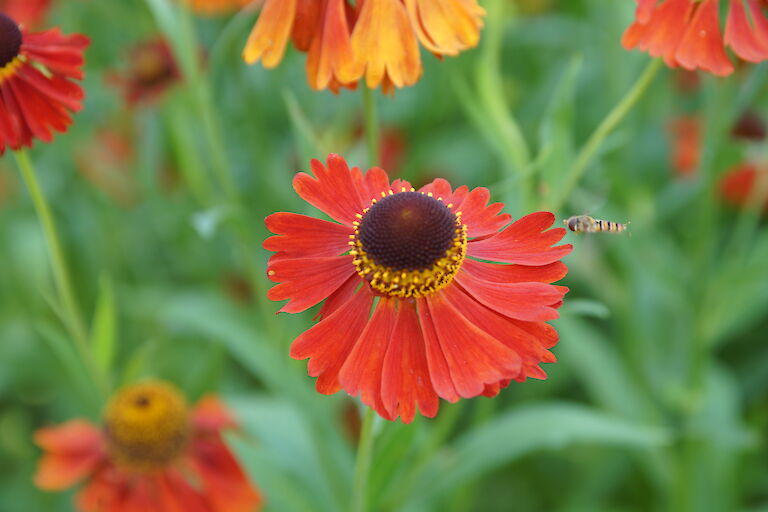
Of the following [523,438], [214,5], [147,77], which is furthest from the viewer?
[214,5]

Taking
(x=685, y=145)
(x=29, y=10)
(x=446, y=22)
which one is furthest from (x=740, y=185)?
(x=29, y=10)

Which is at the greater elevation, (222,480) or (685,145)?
(685,145)

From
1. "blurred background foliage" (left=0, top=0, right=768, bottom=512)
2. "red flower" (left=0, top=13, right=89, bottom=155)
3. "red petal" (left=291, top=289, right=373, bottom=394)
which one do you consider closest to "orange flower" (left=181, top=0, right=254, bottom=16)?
"blurred background foliage" (left=0, top=0, right=768, bottom=512)

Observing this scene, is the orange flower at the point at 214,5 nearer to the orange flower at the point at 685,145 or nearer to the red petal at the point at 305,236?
the orange flower at the point at 685,145

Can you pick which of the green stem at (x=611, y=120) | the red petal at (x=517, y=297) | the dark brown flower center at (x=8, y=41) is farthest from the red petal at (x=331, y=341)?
the dark brown flower center at (x=8, y=41)

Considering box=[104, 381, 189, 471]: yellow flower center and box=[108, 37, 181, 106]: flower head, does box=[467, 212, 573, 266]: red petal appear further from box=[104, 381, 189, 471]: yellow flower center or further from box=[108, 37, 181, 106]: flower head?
box=[108, 37, 181, 106]: flower head

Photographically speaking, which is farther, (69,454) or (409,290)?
(69,454)

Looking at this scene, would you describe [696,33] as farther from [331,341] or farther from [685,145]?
[685,145]

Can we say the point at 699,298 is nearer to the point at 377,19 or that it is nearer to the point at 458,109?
the point at 377,19
